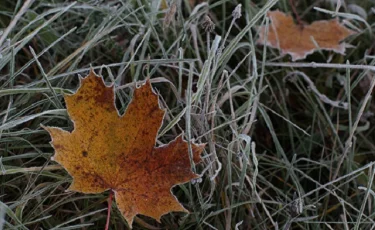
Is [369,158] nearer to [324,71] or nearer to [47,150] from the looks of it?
[324,71]

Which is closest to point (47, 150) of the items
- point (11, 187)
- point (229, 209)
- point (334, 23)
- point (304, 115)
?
point (11, 187)

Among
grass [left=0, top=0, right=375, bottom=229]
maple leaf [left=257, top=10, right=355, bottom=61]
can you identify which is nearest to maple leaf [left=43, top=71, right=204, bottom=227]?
grass [left=0, top=0, right=375, bottom=229]

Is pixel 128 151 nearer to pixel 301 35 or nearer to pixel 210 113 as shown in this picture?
pixel 210 113

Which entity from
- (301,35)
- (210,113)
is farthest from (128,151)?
(301,35)

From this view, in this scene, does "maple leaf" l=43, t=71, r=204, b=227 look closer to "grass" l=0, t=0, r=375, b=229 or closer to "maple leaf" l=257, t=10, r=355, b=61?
"grass" l=0, t=0, r=375, b=229

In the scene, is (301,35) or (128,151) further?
(301,35)

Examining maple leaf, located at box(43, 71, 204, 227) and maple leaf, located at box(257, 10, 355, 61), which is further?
maple leaf, located at box(257, 10, 355, 61)

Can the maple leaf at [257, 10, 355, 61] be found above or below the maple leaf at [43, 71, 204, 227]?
below

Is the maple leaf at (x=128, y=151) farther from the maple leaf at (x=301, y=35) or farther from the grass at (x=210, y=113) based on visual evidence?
the maple leaf at (x=301, y=35)
